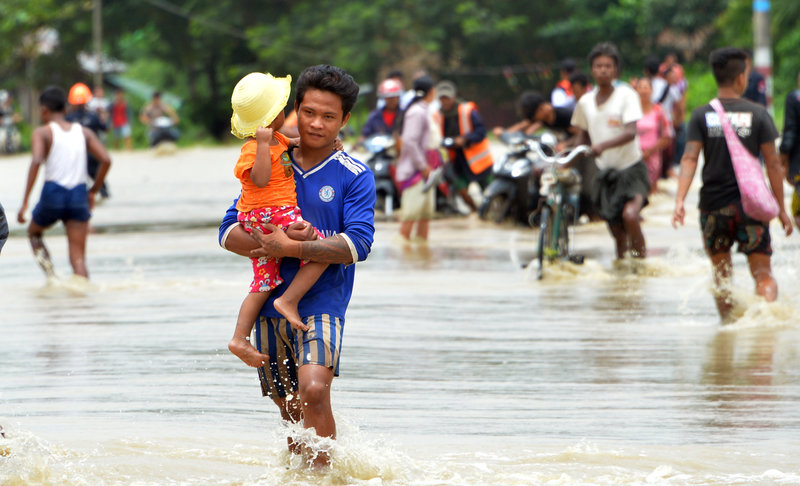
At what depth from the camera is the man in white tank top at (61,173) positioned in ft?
36.3

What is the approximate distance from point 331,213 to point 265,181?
317 millimetres

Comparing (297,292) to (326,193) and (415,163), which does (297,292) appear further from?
(415,163)

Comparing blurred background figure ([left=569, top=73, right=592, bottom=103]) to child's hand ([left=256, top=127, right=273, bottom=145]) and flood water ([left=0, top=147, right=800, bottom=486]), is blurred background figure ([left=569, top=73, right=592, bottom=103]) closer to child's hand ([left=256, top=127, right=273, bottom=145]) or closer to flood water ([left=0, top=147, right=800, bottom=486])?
flood water ([left=0, top=147, right=800, bottom=486])

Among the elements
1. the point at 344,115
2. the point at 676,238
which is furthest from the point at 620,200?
the point at 344,115

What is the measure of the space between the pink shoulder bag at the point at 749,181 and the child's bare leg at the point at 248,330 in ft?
13.8

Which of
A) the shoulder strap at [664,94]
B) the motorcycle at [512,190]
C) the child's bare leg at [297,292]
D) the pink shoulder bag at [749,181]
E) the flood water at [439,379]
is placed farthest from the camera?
the shoulder strap at [664,94]

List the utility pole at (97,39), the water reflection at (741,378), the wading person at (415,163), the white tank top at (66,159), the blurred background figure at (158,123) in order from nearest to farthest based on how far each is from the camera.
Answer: the water reflection at (741,378) → the white tank top at (66,159) → the wading person at (415,163) → the blurred background figure at (158,123) → the utility pole at (97,39)

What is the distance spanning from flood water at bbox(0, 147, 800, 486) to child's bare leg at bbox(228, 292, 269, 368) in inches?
20.7

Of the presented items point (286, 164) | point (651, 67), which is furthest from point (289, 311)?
point (651, 67)

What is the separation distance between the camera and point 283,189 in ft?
15.1

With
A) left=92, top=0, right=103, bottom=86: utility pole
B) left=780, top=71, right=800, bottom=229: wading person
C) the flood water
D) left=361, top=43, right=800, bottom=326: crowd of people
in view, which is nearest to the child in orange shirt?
the flood water

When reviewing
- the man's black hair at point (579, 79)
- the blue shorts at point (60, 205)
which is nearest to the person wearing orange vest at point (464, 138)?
the man's black hair at point (579, 79)

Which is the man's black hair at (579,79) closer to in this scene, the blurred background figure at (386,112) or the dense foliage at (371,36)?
the blurred background figure at (386,112)

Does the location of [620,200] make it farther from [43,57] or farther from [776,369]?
[43,57]
